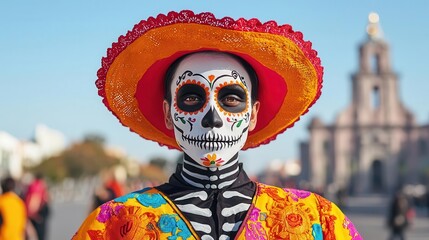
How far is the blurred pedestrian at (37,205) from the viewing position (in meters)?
11.6

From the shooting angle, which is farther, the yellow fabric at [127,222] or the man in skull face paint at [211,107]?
the man in skull face paint at [211,107]

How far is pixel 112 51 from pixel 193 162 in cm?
57

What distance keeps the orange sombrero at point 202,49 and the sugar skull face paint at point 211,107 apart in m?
0.07

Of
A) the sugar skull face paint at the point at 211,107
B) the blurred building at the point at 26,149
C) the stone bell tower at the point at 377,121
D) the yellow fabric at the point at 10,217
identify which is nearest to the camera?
the sugar skull face paint at the point at 211,107

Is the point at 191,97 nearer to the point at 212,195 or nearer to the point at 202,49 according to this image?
the point at 202,49

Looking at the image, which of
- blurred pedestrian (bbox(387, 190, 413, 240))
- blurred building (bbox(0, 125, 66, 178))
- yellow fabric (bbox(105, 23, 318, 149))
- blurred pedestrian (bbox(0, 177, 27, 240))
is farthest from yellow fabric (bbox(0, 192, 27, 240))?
blurred building (bbox(0, 125, 66, 178))

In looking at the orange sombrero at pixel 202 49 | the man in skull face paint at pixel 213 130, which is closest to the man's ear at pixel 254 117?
the man in skull face paint at pixel 213 130

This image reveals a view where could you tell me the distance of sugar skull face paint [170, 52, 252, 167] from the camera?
3023 millimetres

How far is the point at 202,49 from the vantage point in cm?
307

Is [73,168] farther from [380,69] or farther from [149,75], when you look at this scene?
[149,75]

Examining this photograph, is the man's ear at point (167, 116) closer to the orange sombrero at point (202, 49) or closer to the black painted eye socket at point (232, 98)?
the orange sombrero at point (202, 49)

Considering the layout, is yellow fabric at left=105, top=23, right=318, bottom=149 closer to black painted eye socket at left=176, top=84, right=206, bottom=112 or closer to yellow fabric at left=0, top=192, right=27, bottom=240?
black painted eye socket at left=176, top=84, right=206, bottom=112

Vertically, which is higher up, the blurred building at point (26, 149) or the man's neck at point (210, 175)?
the man's neck at point (210, 175)

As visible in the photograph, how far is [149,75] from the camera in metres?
3.36
